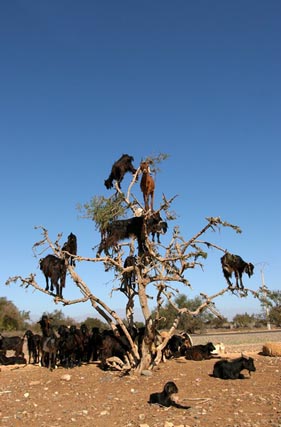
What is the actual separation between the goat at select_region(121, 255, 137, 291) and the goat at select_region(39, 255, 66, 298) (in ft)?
5.71

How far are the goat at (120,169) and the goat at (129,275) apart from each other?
6.90 feet

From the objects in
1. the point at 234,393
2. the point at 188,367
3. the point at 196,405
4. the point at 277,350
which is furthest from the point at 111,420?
the point at 277,350

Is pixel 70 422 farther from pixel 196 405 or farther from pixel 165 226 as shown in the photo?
pixel 165 226

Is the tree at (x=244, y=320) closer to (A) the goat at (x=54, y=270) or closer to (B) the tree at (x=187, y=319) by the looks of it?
(B) the tree at (x=187, y=319)

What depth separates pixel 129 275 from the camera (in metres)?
12.6

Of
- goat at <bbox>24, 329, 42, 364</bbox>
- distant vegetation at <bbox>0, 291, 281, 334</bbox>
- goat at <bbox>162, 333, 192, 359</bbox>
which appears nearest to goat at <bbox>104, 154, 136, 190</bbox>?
goat at <bbox>162, 333, 192, 359</bbox>

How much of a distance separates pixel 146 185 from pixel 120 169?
0.90 meters

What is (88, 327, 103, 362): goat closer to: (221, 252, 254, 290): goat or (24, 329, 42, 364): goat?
(24, 329, 42, 364): goat

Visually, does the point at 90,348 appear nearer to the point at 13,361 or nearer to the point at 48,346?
the point at 48,346

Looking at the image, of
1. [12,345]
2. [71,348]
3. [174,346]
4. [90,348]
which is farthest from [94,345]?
[12,345]

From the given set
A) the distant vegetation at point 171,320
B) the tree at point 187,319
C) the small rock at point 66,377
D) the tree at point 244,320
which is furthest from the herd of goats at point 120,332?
the tree at point 244,320

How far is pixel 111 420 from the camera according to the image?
25.7ft

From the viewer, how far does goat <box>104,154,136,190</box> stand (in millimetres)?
12367

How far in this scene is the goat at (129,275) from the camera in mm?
12367
